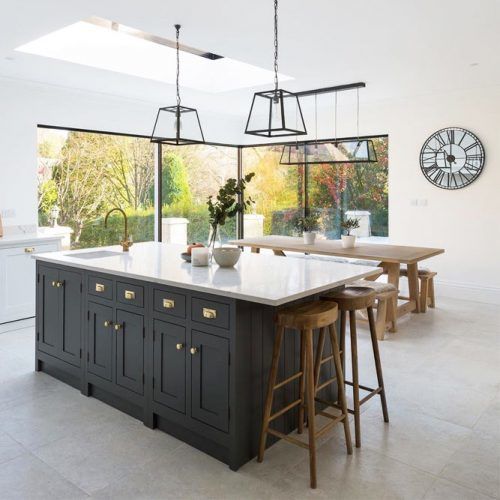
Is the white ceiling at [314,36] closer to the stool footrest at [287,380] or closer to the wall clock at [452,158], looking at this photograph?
the wall clock at [452,158]

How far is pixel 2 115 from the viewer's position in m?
5.53

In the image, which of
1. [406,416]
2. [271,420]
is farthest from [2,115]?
[406,416]

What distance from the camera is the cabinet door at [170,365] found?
280 cm

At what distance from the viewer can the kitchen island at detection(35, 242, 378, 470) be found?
2.57 metres

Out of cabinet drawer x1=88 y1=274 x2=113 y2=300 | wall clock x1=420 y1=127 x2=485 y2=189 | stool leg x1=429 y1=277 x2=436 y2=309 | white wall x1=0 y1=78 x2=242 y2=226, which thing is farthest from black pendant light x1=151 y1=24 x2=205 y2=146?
wall clock x1=420 y1=127 x2=485 y2=189

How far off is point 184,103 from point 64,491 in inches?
229

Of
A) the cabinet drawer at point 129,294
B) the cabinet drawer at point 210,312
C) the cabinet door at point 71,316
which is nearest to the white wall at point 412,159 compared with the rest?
the cabinet door at point 71,316

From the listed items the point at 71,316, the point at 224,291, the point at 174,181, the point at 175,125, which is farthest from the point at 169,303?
the point at 174,181

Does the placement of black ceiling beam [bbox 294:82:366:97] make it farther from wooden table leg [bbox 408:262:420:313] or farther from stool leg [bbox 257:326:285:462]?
stool leg [bbox 257:326:285:462]

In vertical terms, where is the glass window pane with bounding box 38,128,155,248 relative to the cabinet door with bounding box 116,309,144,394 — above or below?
above

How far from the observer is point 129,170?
7.19 meters

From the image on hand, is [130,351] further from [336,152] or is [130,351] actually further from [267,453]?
[336,152]

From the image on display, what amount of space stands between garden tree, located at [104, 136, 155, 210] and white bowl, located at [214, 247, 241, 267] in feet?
13.1

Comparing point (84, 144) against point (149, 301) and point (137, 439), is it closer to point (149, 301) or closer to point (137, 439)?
point (149, 301)
